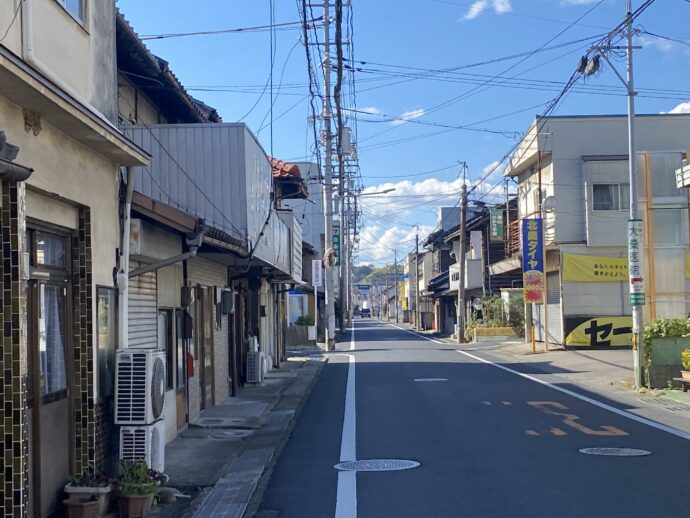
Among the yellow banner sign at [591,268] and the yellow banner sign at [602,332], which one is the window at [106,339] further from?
the yellow banner sign at [602,332]

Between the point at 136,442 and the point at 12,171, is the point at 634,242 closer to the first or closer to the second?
the point at 136,442

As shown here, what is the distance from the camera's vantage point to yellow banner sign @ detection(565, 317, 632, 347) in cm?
3162

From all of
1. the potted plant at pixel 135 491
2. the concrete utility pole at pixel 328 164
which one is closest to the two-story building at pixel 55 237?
the potted plant at pixel 135 491

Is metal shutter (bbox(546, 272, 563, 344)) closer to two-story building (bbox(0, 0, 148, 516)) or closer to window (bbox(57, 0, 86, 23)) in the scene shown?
two-story building (bbox(0, 0, 148, 516))

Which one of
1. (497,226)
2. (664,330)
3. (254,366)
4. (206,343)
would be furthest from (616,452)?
(497,226)

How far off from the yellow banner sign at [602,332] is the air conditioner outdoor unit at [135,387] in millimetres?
25933

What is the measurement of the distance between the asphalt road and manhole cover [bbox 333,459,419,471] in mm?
167

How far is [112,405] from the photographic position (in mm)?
8578

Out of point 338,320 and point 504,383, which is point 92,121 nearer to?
point 504,383

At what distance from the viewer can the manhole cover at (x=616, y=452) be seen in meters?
10.1

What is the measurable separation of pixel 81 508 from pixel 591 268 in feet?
90.6

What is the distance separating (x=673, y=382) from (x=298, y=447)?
986 cm

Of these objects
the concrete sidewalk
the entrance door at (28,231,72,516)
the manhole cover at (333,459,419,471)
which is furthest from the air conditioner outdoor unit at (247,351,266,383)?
the entrance door at (28,231,72,516)

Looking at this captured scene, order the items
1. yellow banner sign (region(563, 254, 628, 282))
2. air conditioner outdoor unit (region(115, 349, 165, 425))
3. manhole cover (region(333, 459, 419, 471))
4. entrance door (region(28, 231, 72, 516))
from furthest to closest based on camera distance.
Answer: yellow banner sign (region(563, 254, 628, 282)), manhole cover (region(333, 459, 419, 471)), air conditioner outdoor unit (region(115, 349, 165, 425)), entrance door (region(28, 231, 72, 516))
